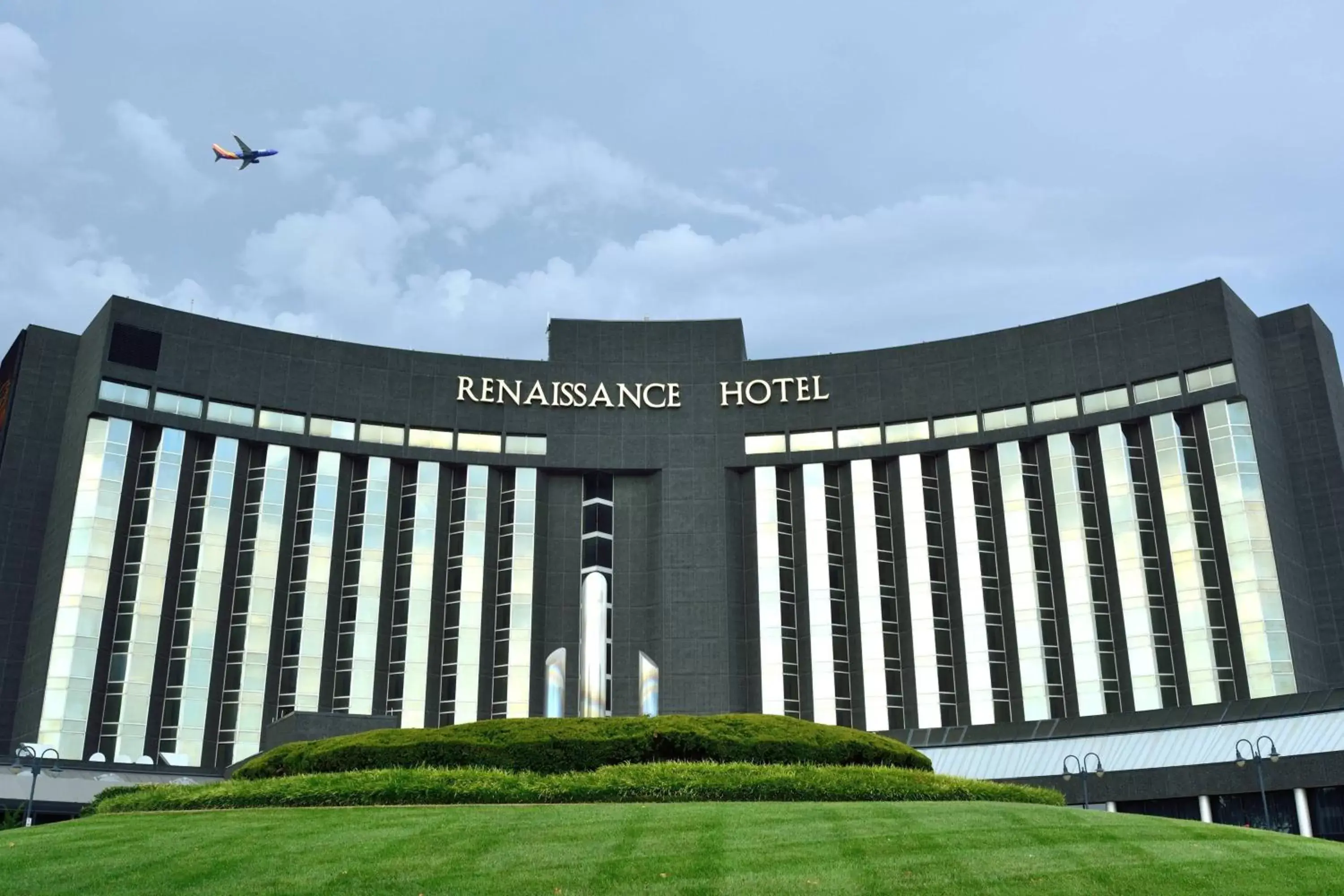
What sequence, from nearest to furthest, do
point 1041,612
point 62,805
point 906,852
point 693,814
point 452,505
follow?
point 906,852
point 693,814
point 62,805
point 1041,612
point 452,505

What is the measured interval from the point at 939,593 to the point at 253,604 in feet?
125

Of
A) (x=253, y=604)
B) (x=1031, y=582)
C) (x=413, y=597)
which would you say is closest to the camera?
(x=253, y=604)

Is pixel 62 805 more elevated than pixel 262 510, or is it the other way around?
pixel 262 510

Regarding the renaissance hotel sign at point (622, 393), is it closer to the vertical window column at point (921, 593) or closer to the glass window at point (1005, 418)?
the vertical window column at point (921, 593)

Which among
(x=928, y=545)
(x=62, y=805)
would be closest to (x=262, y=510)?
(x=62, y=805)

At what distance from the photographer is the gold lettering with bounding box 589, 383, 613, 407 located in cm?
7888

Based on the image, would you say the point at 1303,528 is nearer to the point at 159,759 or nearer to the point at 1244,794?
the point at 1244,794

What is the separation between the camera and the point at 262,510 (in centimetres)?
7288

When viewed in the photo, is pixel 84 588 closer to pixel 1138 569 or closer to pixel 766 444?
pixel 766 444

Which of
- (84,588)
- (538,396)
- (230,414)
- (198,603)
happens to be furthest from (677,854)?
(230,414)

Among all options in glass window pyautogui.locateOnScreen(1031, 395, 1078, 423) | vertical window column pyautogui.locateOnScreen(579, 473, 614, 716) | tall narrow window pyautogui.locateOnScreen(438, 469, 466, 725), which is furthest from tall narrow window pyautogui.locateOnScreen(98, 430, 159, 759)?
glass window pyautogui.locateOnScreen(1031, 395, 1078, 423)

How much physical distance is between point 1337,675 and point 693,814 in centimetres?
4999

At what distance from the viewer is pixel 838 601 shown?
242ft

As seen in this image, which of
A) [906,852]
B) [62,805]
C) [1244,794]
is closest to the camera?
[906,852]
